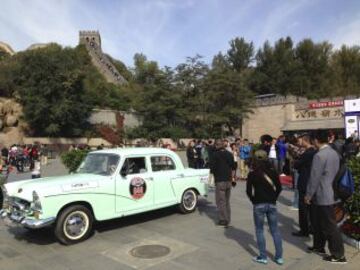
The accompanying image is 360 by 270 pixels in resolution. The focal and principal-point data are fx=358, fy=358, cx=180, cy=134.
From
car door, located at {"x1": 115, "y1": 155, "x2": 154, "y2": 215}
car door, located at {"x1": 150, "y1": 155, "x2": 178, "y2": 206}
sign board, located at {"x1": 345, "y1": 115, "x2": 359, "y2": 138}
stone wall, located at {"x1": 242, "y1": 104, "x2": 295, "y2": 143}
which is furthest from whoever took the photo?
stone wall, located at {"x1": 242, "y1": 104, "x2": 295, "y2": 143}

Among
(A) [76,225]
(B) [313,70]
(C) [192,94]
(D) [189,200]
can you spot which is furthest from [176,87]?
(A) [76,225]

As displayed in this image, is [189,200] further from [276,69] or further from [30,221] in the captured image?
[276,69]

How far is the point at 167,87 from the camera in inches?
1665

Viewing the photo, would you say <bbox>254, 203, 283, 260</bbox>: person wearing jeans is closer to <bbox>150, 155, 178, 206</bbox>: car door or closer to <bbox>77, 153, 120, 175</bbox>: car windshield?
<bbox>150, 155, 178, 206</bbox>: car door

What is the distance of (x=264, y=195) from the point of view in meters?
5.46

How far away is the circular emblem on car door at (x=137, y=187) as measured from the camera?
7910 mm

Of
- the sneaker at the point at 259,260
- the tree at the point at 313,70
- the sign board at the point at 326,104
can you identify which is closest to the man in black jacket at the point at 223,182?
the sneaker at the point at 259,260

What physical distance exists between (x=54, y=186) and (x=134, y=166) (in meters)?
1.91

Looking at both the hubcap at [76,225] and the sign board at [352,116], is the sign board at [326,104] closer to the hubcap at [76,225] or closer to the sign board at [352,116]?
the sign board at [352,116]

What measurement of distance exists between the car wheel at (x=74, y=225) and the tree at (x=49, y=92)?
97.8 ft

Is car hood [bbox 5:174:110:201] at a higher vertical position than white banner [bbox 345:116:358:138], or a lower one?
lower

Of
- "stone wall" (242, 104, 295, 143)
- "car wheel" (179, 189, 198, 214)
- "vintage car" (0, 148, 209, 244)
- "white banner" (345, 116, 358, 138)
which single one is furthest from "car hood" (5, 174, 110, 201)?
"stone wall" (242, 104, 295, 143)

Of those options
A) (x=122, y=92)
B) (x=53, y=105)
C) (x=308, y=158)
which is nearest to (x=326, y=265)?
(x=308, y=158)

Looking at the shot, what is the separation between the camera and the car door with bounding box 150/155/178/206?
27.7ft
